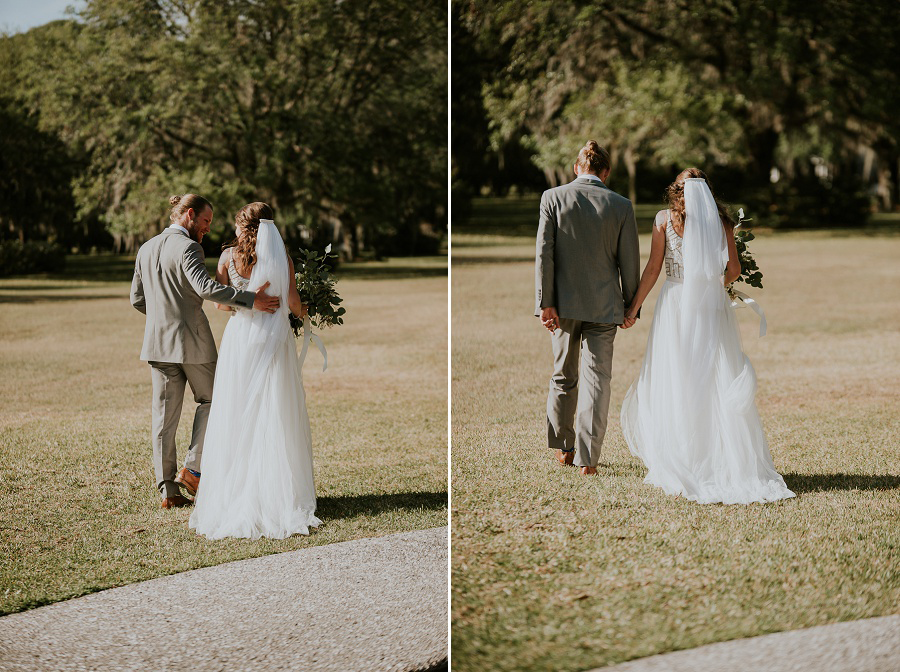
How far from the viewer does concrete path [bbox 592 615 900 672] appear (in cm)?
346

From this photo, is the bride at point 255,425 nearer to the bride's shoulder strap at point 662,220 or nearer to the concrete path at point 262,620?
the concrete path at point 262,620

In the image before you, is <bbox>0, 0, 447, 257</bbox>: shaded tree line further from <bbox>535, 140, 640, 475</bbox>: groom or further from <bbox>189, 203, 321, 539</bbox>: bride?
<bbox>535, 140, 640, 475</bbox>: groom

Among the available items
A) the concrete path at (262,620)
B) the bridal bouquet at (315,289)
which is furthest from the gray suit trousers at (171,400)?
the concrete path at (262,620)

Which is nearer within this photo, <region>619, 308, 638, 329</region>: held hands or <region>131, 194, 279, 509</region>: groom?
<region>131, 194, 279, 509</region>: groom

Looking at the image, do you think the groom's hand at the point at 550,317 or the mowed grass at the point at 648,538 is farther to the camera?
the groom's hand at the point at 550,317

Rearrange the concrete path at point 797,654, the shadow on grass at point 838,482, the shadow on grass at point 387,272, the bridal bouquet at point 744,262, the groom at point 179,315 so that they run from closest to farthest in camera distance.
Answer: the concrete path at point 797,654 < the groom at point 179,315 < the shadow on grass at point 838,482 < the bridal bouquet at point 744,262 < the shadow on grass at point 387,272

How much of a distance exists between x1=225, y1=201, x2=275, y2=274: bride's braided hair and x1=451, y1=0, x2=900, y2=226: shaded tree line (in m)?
23.7

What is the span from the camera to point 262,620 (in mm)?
4168

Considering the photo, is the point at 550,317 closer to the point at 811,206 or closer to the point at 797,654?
the point at 797,654

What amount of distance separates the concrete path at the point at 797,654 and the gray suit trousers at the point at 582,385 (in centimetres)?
221

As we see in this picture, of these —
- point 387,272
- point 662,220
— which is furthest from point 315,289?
point 387,272

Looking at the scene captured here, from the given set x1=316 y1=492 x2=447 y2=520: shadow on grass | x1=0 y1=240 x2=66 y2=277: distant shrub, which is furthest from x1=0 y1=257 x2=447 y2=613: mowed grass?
x1=0 y1=240 x2=66 y2=277: distant shrub

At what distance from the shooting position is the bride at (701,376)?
5.41 metres

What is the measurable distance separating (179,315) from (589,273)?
2.41 m
